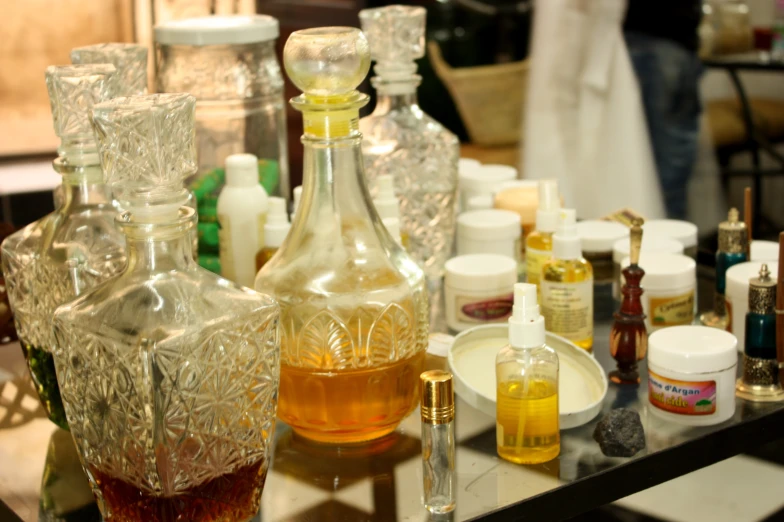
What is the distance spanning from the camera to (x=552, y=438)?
0.72m

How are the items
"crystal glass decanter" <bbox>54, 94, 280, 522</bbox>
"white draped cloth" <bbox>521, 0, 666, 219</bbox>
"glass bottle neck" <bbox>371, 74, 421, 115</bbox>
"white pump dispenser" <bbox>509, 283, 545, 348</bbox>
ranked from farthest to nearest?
"white draped cloth" <bbox>521, 0, 666, 219</bbox> < "glass bottle neck" <bbox>371, 74, 421, 115</bbox> < "white pump dispenser" <bbox>509, 283, 545, 348</bbox> < "crystal glass decanter" <bbox>54, 94, 280, 522</bbox>

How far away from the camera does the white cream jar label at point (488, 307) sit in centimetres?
94

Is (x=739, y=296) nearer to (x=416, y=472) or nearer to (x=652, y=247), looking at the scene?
(x=652, y=247)

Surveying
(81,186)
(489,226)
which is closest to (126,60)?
(81,186)

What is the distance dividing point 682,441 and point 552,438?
0.11 meters

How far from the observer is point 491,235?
1.04 m

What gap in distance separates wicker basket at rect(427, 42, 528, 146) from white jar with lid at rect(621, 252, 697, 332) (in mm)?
1362

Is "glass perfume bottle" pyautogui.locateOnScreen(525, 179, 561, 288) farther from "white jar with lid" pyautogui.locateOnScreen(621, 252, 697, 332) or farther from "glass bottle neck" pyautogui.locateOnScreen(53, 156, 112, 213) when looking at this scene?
"glass bottle neck" pyautogui.locateOnScreen(53, 156, 112, 213)

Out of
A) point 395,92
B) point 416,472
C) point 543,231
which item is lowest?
point 416,472

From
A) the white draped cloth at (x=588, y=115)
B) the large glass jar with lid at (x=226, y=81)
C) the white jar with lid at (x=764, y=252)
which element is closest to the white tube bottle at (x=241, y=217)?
the large glass jar with lid at (x=226, y=81)

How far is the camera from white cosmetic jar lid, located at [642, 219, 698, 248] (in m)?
1.09

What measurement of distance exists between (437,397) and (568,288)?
282mm

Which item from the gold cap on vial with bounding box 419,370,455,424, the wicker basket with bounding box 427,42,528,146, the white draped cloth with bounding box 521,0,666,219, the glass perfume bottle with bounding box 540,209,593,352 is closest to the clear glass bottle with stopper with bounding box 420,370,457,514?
the gold cap on vial with bounding box 419,370,455,424

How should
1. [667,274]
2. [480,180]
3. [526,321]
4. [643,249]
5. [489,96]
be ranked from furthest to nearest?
[489,96], [480,180], [643,249], [667,274], [526,321]
